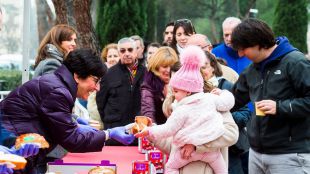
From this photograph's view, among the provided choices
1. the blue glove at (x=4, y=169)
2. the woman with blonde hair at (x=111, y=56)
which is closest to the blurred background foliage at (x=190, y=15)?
the woman with blonde hair at (x=111, y=56)

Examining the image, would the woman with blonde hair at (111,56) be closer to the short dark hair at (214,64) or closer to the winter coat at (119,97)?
the winter coat at (119,97)

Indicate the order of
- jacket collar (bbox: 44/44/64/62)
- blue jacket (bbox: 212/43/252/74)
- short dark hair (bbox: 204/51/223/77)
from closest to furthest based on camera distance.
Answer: short dark hair (bbox: 204/51/223/77)
jacket collar (bbox: 44/44/64/62)
blue jacket (bbox: 212/43/252/74)

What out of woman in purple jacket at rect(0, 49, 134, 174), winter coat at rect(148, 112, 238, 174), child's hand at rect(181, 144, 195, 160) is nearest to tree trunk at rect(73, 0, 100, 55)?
winter coat at rect(148, 112, 238, 174)

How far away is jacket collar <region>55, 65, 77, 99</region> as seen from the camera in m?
4.25

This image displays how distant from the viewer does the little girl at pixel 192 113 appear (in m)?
4.56

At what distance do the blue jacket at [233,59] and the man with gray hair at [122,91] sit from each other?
0.89 m

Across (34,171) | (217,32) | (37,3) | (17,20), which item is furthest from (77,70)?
(217,32)

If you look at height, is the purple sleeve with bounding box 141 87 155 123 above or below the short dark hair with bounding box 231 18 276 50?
below

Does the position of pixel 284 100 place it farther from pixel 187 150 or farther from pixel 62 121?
pixel 62 121

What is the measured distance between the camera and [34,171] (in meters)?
4.26

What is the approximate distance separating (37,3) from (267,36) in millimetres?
21713

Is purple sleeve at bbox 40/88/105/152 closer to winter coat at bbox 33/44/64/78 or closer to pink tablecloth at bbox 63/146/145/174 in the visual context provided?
pink tablecloth at bbox 63/146/145/174

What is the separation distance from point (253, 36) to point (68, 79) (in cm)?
131

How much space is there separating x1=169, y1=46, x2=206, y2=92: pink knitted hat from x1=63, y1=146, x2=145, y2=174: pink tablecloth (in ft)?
2.70
